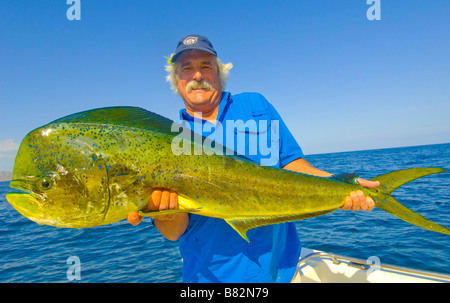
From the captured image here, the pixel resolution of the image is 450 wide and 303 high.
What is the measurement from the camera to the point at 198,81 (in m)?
2.85

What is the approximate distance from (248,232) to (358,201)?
98 centimetres

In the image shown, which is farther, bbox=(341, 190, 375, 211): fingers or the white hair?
the white hair

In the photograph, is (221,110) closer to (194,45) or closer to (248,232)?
(194,45)

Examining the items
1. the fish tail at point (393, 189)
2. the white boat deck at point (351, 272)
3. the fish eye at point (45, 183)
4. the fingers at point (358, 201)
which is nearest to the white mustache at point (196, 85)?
the fish eye at point (45, 183)

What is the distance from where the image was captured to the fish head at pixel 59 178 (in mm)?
1784

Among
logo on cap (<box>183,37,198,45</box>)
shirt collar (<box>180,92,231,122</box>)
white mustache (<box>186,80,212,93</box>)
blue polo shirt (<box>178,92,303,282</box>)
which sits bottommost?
blue polo shirt (<box>178,92,303,282</box>)

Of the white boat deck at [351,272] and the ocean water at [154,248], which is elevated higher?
the white boat deck at [351,272]

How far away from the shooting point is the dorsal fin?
6.33ft

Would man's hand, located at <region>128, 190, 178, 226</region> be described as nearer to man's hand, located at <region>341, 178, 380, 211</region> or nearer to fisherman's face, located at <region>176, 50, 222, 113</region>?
fisherman's face, located at <region>176, 50, 222, 113</region>

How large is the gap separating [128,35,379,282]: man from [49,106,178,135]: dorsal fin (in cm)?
52

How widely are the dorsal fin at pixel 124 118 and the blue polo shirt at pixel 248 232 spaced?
0.63 metres

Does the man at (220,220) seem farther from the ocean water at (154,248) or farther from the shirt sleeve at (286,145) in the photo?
the ocean water at (154,248)

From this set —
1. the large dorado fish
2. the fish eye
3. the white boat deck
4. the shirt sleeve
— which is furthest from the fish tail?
the white boat deck
